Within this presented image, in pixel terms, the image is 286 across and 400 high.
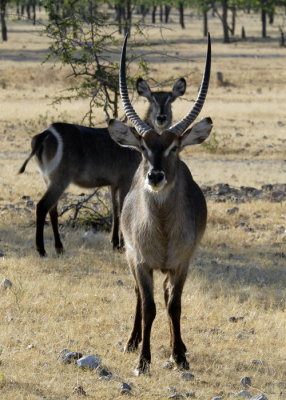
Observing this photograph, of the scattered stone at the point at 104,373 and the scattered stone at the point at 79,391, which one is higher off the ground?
the scattered stone at the point at 79,391

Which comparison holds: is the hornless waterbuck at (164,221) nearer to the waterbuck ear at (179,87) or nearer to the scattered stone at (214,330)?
the scattered stone at (214,330)

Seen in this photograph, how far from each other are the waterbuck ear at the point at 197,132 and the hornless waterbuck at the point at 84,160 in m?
3.95

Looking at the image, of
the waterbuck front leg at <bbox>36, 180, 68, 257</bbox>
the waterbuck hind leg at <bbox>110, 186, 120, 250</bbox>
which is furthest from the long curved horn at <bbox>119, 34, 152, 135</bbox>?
the waterbuck hind leg at <bbox>110, 186, 120, 250</bbox>

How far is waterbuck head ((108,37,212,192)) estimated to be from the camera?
5.91 meters

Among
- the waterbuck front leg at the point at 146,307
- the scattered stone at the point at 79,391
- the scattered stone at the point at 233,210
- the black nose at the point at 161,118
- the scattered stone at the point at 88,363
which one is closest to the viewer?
the scattered stone at the point at 79,391

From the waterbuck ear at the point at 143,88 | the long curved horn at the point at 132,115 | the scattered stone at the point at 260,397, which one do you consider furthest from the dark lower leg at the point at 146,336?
the waterbuck ear at the point at 143,88

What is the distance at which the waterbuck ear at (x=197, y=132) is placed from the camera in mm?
6309

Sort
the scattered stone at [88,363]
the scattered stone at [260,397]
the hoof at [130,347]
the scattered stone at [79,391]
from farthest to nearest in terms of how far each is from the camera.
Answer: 1. the hoof at [130,347]
2. the scattered stone at [88,363]
3. the scattered stone at [79,391]
4. the scattered stone at [260,397]

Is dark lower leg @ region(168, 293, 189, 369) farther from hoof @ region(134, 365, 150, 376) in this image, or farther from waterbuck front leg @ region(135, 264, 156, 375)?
hoof @ region(134, 365, 150, 376)

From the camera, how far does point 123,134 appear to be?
632 cm

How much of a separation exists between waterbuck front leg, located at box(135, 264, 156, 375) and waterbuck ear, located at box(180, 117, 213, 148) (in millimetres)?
951

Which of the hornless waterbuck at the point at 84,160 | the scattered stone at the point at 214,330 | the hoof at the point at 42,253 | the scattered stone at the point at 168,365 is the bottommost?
the hoof at the point at 42,253

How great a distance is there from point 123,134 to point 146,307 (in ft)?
4.09

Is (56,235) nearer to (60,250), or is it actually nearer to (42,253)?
(60,250)
